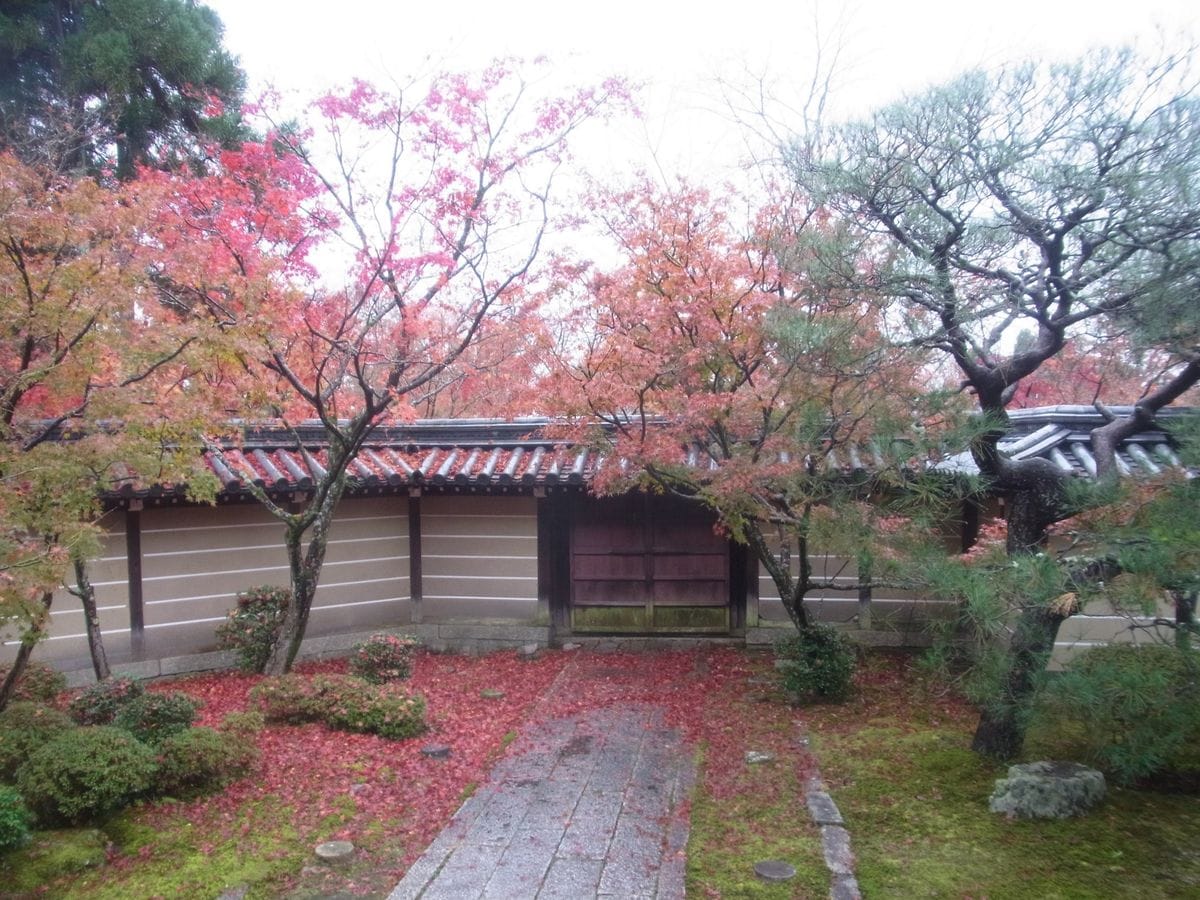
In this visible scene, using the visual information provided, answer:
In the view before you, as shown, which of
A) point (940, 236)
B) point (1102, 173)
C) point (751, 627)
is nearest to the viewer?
point (1102, 173)

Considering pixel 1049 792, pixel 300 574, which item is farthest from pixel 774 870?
pixel 300 574

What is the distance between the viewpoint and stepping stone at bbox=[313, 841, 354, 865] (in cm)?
604

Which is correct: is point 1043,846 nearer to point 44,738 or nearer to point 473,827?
point 473,827

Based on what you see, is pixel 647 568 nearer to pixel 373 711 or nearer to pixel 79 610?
pixel 373 711

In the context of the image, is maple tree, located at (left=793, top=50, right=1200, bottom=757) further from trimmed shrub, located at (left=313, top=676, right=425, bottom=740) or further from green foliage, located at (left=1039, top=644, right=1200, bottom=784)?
trimmed shrub, located at (left=313, top=676, right=425, bottom=740)

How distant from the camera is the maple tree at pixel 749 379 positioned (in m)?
6.86

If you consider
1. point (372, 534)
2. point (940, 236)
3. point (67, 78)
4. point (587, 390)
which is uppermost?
point (67, 78)

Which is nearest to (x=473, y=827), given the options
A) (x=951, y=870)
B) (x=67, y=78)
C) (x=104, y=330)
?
(x=951, y=870)

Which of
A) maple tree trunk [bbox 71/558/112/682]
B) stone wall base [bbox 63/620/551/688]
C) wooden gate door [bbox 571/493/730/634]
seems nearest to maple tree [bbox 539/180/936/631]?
wooden gate door [bbox 571/493/730/634]

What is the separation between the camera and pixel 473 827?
6.67 meters

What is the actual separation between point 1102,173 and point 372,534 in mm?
10498

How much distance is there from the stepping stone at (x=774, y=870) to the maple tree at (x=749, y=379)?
8.76 ft

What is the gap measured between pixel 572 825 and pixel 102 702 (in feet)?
16.0

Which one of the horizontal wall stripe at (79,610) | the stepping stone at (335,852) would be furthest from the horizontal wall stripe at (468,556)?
the stepping stone at (335,852)
